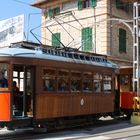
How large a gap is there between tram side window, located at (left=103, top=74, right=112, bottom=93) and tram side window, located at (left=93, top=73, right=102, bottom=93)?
0.39 m

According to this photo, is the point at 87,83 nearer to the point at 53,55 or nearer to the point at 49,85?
the point at 53,55

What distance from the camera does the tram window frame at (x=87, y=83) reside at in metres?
17.1

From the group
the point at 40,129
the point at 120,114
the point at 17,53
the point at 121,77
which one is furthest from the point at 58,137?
the point at 121,77

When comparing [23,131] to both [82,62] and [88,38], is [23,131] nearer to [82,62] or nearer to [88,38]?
[82,62]

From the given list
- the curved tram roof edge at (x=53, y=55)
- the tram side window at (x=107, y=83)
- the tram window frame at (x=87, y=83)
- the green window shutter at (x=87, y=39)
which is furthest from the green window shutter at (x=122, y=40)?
the tram window frame at (x=87, y=83)

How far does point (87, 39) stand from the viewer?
31469 mm

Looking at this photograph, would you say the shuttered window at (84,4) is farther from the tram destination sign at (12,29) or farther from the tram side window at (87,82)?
the tram side window at (87,82)

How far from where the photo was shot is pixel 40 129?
1565cm

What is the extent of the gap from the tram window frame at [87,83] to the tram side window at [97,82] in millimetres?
306

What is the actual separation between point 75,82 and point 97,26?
49.1ft

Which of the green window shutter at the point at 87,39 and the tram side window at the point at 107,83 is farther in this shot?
the green window shutter at the point at 87,39

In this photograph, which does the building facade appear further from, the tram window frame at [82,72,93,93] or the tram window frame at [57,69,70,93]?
the tram window frame at [57,69,70,93]

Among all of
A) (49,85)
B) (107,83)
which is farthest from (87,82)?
(49,85)

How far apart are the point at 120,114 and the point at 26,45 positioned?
6.80 meters
